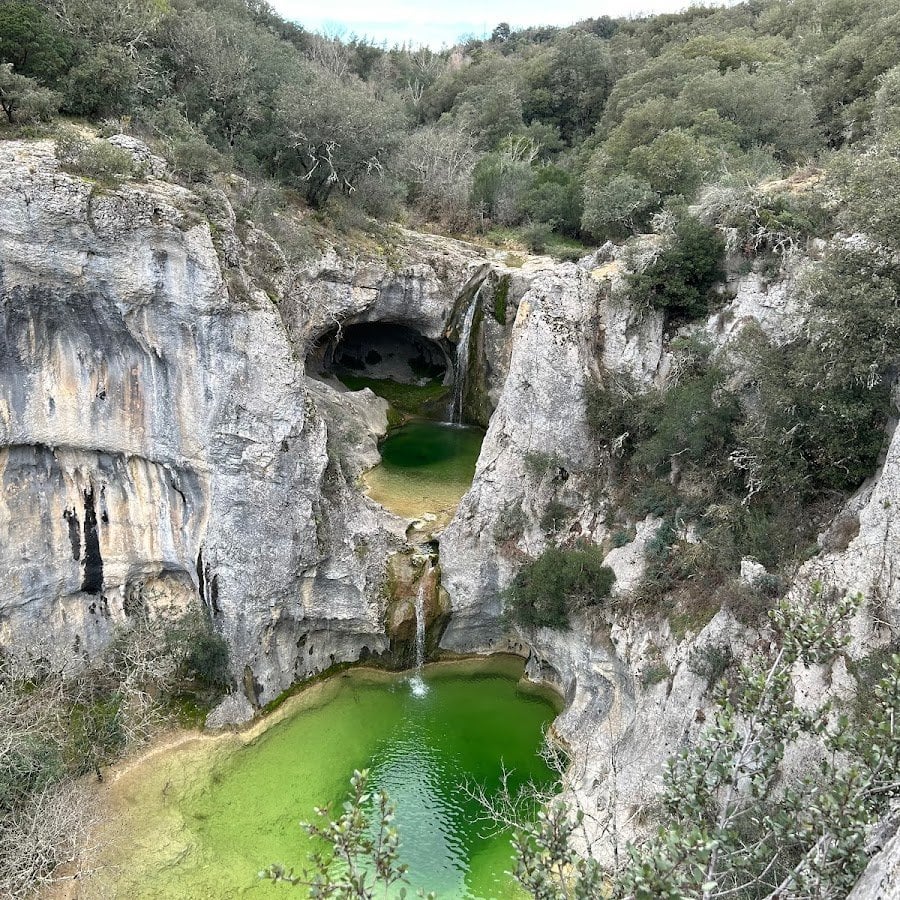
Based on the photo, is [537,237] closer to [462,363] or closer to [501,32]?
[462,363]

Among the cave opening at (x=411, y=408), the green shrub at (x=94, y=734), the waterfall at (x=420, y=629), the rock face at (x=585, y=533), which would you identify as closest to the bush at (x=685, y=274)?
the rock face at (x=585, y=533)

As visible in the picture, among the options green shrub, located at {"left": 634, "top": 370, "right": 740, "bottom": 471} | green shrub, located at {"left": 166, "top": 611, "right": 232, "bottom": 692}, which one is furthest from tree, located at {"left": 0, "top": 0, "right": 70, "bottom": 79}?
green shrub, located at {"left": 634, "top": 370, "right": 740, "bottom": 471}

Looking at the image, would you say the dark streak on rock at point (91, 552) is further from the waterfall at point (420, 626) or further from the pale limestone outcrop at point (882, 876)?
the pale limestone outcrop at point (882, 876)

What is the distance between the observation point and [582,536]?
1703 centimetres

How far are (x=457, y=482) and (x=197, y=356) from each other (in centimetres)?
1111

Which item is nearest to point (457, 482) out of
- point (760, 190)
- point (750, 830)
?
point (760, 190)

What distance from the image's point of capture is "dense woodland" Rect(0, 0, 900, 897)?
1158 cm

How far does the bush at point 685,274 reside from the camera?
16.7m

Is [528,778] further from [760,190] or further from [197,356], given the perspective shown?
[760,190]

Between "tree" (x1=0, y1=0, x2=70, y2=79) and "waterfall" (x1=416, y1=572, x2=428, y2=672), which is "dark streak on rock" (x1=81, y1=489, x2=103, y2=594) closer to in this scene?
"waterfall" (x1=416, y1=572, x2=428, y2=672)

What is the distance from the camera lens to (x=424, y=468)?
2464 centimetres

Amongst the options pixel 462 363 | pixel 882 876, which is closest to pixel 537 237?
pixel 462 363

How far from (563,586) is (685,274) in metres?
8.72

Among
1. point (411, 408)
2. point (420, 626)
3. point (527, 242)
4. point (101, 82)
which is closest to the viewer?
point (101, 82)
